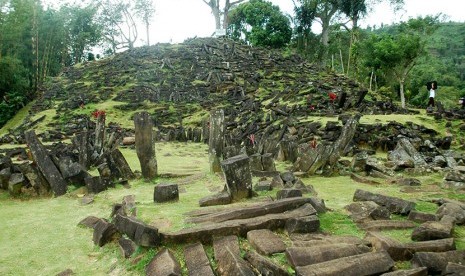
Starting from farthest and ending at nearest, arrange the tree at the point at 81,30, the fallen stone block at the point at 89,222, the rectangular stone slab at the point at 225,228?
the tree at the point at 81,30, the fallen stone block at the point at 89,222, the rectangular stone slab at the point at 225,228

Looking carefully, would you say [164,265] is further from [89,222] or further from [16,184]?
[16,184]

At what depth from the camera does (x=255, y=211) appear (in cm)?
458

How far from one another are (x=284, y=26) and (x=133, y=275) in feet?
126

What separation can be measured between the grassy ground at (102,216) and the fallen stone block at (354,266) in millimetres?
290

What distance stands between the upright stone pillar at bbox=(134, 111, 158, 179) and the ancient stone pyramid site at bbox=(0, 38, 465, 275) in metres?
0.02

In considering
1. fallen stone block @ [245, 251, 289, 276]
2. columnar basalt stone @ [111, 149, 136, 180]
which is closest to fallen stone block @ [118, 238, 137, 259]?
fallen stone block @ [245, 251, 289, 276]

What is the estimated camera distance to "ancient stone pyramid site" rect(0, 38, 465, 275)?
3459 millimetres

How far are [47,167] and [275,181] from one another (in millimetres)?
4583

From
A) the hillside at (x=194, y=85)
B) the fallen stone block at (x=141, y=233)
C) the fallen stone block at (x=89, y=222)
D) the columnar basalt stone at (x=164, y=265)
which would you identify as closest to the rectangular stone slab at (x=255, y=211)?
the fallen stone block at (x=141, y=233)

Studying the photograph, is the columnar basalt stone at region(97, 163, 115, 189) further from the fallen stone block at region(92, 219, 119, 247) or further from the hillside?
the hillside

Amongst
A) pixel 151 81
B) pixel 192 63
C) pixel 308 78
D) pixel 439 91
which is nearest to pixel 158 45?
pixel 192 63

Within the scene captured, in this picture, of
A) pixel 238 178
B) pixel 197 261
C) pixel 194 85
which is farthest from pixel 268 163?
pixel 194 85

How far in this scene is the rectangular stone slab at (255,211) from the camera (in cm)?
451

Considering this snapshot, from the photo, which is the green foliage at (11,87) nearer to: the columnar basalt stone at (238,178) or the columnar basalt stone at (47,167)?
the columnar basalt stone at (47,167)
